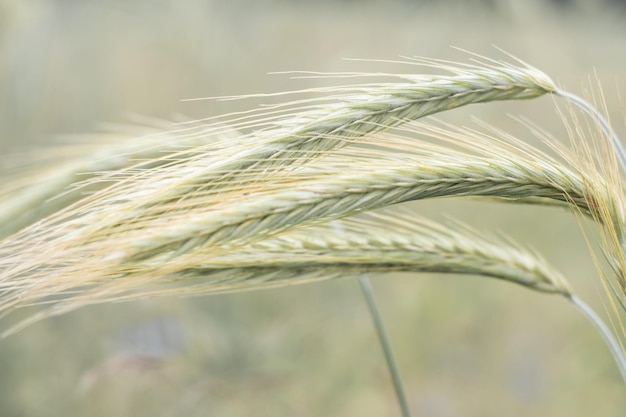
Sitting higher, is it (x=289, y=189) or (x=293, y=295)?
(x=293, y=295)

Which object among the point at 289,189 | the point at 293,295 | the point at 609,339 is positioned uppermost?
the point at 293,295

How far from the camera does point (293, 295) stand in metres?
1.76

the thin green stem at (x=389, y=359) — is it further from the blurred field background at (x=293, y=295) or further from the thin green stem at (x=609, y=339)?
the blurred field background at (x=293, y=295)

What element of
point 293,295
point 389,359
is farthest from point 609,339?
point 293,295

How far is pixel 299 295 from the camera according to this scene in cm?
176

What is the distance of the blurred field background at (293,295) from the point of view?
1377 millimetres

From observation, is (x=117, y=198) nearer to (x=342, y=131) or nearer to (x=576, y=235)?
(x=342, y=131)

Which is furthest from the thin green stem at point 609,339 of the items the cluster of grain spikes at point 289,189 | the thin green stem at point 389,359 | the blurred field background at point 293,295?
the blurred field background at point 293,295

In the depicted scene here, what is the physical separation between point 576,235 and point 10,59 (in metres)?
1.43

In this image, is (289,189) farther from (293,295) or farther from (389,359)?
(293,295)

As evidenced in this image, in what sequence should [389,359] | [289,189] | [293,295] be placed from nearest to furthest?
[289,189] → [389,359] → [293,295]

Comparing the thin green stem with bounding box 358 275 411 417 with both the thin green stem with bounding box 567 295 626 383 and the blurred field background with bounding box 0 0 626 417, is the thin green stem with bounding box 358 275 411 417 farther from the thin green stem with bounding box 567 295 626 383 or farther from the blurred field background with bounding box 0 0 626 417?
the blurred field background with bounding box 0 0 626 417

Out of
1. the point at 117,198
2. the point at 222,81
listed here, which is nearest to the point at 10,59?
the point at 222,81

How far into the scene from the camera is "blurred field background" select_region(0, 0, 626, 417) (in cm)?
138
